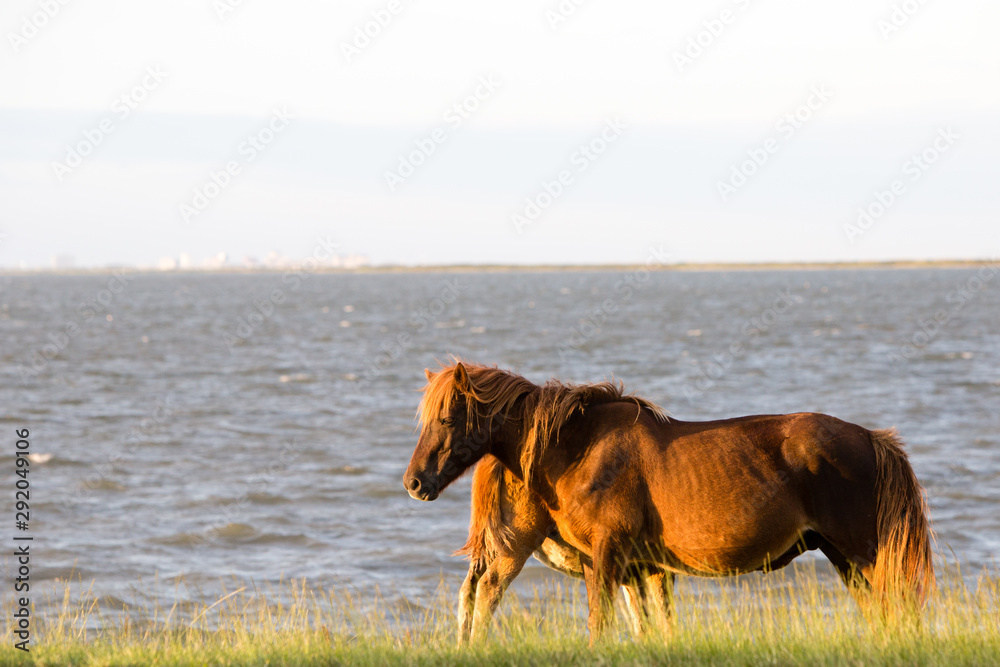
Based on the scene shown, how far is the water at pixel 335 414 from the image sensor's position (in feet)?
47.0

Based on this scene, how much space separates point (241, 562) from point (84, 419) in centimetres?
1452

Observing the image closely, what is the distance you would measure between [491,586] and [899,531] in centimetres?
218

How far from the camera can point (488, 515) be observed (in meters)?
5.36

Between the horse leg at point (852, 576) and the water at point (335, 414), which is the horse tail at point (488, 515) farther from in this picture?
the water at point (335, 414)

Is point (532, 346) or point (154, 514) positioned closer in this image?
point (154, 514)

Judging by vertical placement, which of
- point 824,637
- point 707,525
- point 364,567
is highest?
point 707,525

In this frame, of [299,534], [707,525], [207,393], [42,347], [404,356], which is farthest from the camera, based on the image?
Result: [42,347]

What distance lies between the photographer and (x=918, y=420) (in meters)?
24.3

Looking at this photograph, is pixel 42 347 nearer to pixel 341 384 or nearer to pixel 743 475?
pixel 341 384

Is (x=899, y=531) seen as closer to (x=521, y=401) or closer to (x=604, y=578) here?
(x=604, y=578)

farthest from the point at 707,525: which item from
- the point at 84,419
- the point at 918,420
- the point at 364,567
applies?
the point at 84,419

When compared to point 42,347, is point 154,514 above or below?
below

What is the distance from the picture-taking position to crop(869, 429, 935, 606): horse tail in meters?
4.91

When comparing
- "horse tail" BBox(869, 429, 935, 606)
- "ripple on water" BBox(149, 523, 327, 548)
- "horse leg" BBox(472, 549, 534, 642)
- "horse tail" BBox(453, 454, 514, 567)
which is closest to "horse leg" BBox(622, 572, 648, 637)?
"horse leg" BBox(472, 549, 534, 642)
